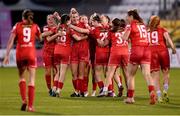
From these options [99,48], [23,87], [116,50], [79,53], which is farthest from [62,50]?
[23,87]

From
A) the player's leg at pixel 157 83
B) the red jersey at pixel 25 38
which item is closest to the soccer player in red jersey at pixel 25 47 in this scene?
the red jersey at pixel 25 38

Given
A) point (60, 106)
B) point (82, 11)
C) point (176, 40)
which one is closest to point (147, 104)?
point (60, 106)

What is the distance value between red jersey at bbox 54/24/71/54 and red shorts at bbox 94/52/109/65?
887 millimetres

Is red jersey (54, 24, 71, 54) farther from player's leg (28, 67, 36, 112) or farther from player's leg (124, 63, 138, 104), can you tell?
player's leg (28, 67, 36, 112)

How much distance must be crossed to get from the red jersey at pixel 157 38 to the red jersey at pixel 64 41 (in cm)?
251

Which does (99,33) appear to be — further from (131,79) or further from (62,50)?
(131,79)

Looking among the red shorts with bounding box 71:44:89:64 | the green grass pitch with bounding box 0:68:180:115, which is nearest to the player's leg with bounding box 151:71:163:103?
the green grass pitch with bounding box 0:68:180:115

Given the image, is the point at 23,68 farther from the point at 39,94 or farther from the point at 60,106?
the point at 39,94

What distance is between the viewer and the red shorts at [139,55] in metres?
17.9

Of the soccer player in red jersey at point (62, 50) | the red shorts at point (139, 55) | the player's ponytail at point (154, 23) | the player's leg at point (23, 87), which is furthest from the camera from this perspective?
the soccer player in red jersey at point (62, 50)

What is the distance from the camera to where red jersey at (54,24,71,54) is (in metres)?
20.2

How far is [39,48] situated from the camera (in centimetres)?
4041

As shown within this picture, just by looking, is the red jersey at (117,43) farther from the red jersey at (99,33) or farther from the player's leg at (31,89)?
the player's leg at (31,89)

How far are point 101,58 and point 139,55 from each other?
2.90m
